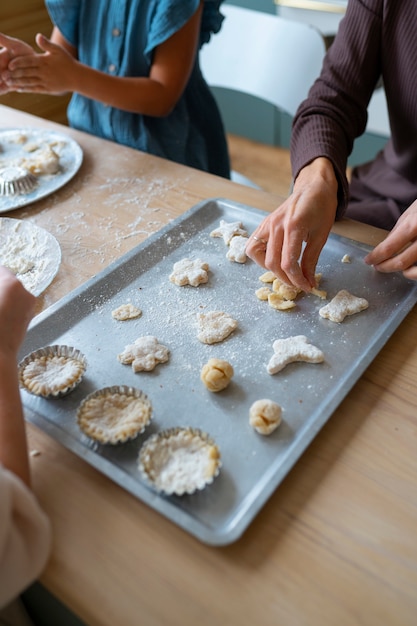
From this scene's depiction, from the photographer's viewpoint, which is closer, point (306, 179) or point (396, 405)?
point (396, 405)

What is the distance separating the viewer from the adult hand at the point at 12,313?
0.68 meters

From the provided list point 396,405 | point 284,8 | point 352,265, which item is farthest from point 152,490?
point 284,8

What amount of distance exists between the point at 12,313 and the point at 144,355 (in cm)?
18

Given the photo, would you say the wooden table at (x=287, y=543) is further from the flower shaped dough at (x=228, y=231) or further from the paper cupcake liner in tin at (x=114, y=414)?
the flower shaped dough at (x=228, y=231)

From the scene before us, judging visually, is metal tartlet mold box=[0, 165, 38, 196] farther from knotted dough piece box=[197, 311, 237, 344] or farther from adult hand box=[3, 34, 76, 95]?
knotted dough piece box=[197, 311, 237, 344]

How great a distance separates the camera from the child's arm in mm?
1230

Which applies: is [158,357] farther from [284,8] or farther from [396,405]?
[284,8]

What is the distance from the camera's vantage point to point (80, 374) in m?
0.73

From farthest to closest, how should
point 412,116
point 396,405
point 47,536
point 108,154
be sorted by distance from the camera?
point 108,154
point 412,116
point 396,405
point 47,536

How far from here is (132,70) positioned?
4.75 ft

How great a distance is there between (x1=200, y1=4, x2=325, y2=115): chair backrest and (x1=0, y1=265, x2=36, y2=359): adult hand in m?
1.03

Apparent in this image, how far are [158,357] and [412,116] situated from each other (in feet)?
2.36

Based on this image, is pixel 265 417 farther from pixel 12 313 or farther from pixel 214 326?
pixel 12 313

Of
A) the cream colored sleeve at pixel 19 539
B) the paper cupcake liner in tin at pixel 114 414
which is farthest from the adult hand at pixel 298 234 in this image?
the cream colored sleeve at pixel 19 539
